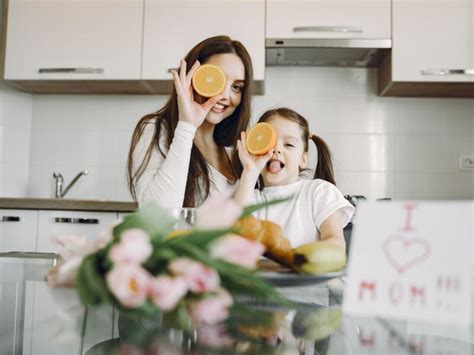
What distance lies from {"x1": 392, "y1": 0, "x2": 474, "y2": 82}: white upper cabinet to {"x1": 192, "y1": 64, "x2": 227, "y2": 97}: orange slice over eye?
155 centimetres

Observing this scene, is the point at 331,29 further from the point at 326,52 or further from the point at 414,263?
the point at 414,263

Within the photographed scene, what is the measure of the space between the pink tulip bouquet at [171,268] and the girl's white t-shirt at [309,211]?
2.89ft

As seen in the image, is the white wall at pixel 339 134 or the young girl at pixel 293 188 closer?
the young girl at pixel 293 188

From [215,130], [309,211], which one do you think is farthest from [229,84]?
[309,211]

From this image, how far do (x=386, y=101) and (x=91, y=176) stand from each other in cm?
173

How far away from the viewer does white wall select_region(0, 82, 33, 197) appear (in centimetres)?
280

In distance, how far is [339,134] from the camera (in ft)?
9.35

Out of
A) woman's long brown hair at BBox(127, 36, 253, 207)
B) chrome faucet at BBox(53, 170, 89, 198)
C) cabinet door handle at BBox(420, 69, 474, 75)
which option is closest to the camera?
woman's long brown hair at BBox(127, 36, 253, 207)

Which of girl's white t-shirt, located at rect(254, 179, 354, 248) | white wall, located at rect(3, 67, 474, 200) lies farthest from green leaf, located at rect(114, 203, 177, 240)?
white wall, located at rect(3, 67, 474, 200)

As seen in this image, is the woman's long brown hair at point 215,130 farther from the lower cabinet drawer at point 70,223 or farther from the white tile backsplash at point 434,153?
the white tile backsplash at point 434,153

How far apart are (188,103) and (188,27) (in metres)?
1.33

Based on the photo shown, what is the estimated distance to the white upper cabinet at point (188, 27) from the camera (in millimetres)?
2562

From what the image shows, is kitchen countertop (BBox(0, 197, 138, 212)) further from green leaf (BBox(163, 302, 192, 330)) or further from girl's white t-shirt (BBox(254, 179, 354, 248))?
green leaf (BBox(163, 302, 192, 330))

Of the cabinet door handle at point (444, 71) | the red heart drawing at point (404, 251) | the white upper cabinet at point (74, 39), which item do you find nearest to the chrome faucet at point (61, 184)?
the white upper cabinet at point (74, 39)
